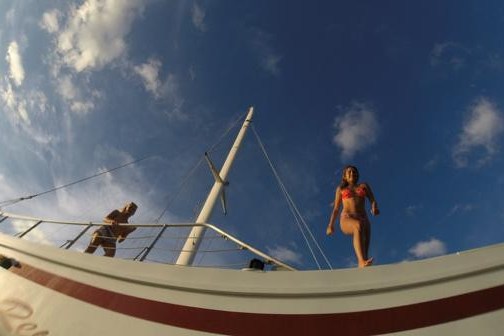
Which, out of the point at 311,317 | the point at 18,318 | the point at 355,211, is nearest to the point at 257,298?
the point at 311,317

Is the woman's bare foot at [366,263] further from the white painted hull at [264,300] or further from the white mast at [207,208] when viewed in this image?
the white mast at [207,208]

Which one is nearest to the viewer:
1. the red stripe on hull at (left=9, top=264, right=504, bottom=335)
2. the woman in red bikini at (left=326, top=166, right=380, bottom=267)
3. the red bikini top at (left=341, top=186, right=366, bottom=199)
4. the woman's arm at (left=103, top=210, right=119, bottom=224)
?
the red stripe on hull at (left=9, top=264, right=504, bottom=335)

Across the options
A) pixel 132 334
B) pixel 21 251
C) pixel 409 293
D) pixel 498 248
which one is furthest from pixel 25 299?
pixel 498 248

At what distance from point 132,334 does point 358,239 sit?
2.07 m

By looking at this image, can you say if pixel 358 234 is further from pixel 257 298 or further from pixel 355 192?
pixel 257 298

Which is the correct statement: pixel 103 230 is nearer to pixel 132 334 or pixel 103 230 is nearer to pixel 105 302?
pixel 105 302

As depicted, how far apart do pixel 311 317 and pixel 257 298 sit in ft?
1.36

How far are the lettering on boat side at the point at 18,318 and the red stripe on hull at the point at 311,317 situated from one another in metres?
0.64

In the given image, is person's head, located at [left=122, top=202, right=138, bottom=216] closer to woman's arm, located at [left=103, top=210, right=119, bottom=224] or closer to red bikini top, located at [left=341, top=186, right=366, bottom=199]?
woman's arm, located at [left=103, top=210, right=119, bottom=224]

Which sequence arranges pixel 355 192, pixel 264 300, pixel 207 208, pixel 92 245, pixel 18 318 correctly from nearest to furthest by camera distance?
pixel 264 300 → pixel 18 318 → pixel 355 192 → pixel 92 245 → pixel 207 208

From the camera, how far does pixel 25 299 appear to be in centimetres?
354

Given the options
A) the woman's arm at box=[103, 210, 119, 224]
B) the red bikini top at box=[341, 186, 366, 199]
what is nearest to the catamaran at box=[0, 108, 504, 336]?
the red bikini top at box=[341, 186, 366, 199]

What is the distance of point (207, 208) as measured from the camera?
7.15 meters

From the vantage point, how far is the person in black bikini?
571cm
